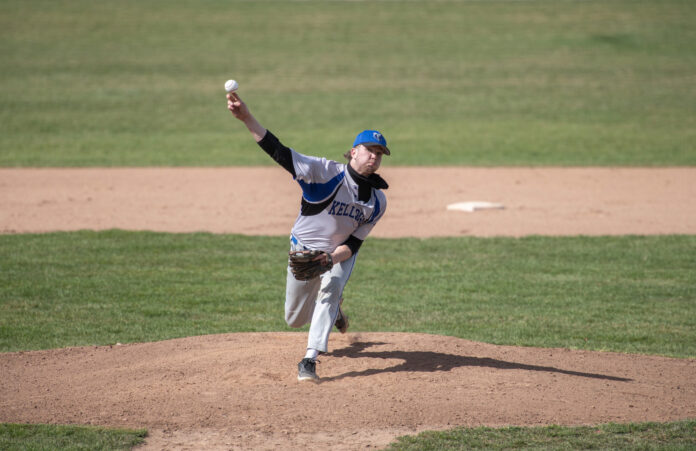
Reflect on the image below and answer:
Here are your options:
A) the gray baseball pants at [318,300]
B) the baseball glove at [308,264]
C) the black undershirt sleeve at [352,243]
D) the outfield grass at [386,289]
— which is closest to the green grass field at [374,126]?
the outfield grass at [386,289]

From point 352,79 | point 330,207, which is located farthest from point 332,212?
point 352,79

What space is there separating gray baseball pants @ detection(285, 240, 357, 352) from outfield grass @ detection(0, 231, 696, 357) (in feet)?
5.45

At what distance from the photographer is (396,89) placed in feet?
87.6

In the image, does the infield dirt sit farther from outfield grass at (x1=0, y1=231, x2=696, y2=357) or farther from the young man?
outfield grass at (x1=0, y1=231, x2=696, y2=357)

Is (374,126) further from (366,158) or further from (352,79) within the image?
(366,158)

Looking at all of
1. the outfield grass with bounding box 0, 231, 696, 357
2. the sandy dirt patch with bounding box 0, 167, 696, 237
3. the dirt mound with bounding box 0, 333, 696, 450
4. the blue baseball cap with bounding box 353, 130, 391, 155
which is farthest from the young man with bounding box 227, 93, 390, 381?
the sandy dirt patch with bounding box 0, 167, 696, 237

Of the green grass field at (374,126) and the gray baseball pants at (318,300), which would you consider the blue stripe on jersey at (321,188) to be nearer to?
the gray baseball pants at (318,300)

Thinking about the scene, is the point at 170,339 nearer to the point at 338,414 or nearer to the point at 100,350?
the point at 100,350

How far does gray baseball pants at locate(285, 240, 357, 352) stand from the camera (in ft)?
20.2

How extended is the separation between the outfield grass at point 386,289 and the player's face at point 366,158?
2481mm

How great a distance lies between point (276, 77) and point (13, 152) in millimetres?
10618

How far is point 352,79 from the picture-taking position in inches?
1097

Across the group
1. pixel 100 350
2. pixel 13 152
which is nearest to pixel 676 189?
pixel 100 350

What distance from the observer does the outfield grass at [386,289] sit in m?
8.07
